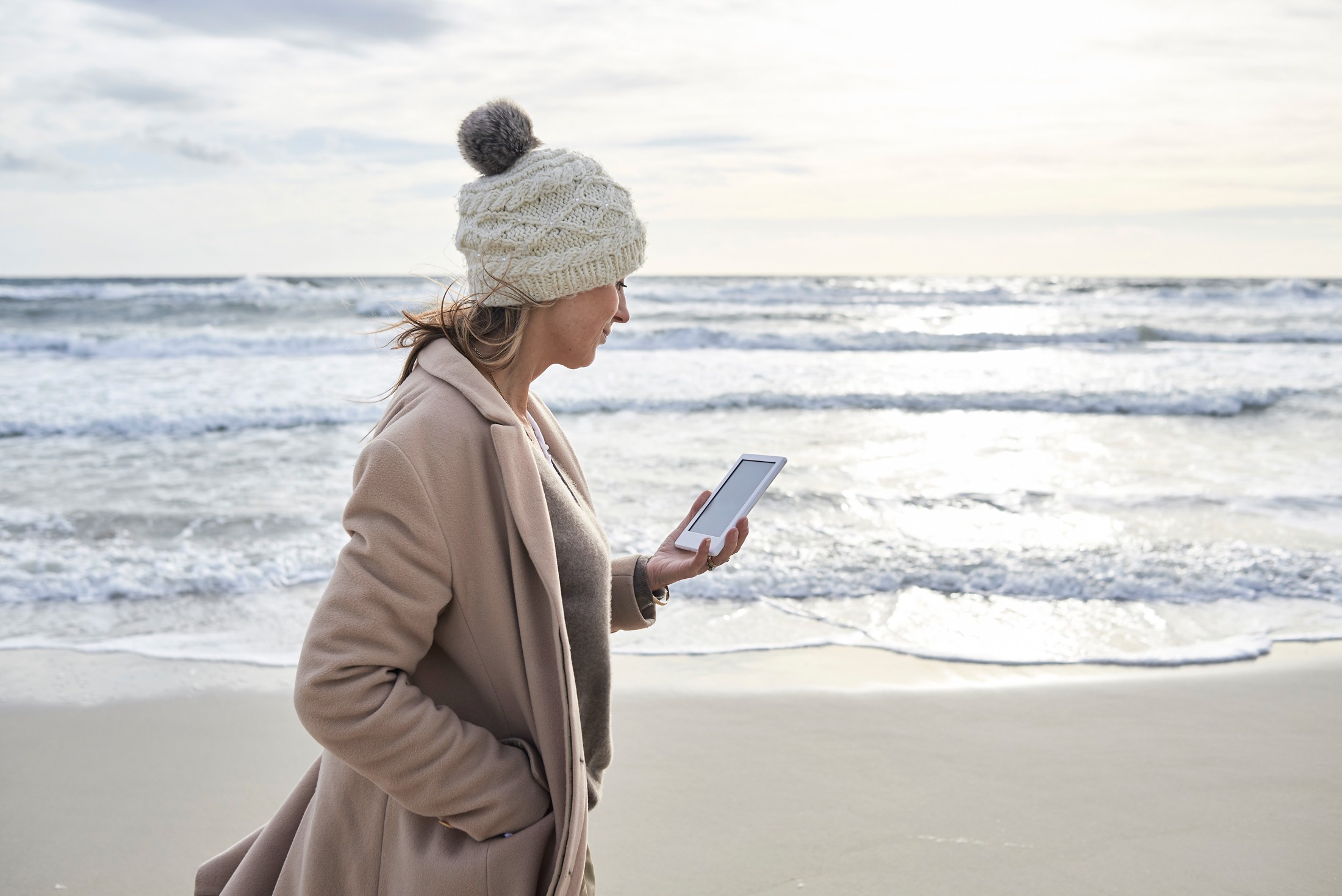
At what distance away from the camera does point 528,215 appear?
1.57 m

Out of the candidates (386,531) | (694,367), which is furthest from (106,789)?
(694,367)

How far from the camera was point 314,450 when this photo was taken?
9.27 metres

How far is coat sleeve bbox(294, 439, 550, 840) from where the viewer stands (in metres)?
1.31

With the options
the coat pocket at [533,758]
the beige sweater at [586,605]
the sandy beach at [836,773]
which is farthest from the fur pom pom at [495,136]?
the sandy beach at [836,773]

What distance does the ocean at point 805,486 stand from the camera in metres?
4.92

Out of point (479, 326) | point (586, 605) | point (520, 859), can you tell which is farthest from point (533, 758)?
point (479, 326)

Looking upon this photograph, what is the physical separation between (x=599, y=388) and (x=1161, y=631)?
9316mm

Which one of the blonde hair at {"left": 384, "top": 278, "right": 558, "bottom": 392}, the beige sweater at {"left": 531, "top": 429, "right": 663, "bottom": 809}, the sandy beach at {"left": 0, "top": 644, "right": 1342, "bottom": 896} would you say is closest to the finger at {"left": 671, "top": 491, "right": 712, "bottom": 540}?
the beige sweater at {"left": 531, "top": 429, "right": 663, "bottom": 809}

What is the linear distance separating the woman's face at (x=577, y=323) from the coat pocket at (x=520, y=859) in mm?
738

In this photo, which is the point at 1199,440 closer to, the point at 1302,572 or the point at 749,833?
the point at 1302,572

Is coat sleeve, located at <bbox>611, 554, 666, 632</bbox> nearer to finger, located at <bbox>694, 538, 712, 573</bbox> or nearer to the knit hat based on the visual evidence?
finger, located at <bbox>694, 538, 712, 573</bbox>

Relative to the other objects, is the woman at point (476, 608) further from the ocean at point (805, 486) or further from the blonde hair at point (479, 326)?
the ocean at point (805, 486)

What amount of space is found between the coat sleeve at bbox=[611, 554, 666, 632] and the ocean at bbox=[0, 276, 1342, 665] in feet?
2.29

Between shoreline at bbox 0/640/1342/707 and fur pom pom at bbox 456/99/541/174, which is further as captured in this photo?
shoreline at bbox 0/640/1342/707
